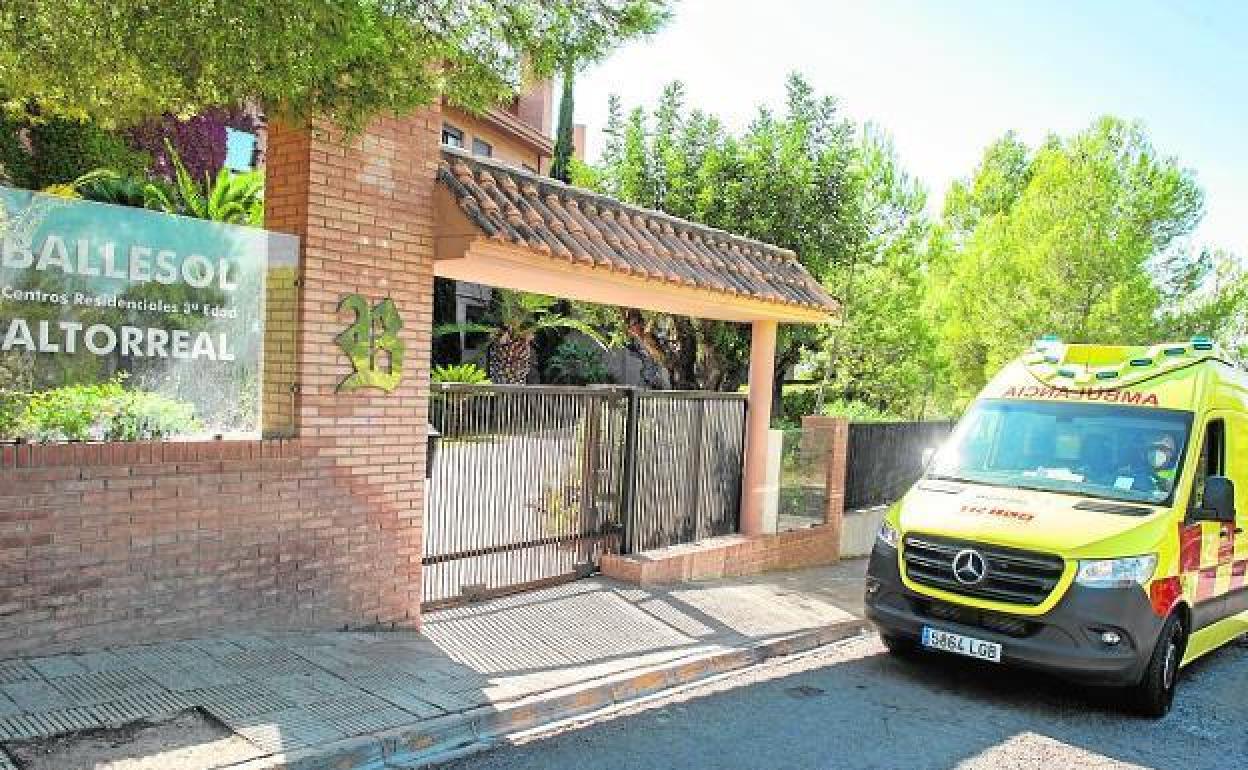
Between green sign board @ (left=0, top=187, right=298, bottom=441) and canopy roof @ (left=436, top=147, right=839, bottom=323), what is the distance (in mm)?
1331

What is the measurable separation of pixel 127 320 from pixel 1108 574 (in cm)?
623

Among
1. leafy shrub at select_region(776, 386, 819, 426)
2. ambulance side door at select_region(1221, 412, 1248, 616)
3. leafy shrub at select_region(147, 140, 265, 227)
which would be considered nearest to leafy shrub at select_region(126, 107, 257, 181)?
leafy shrub at select_region(147, 140, 265, 227)

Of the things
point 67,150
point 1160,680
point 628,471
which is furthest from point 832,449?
point 67,150

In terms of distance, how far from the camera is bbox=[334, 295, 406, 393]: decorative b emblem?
253 inches

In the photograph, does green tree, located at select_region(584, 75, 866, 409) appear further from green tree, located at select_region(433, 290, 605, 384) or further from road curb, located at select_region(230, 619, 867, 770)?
road curb, located at select_region(230, 619, 867, 770)

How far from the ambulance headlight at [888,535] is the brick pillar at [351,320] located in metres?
3.45

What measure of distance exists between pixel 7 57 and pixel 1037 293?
18.9 meters

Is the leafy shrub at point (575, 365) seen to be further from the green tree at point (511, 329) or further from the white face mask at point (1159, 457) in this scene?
the white face mask at point (1159, 457)

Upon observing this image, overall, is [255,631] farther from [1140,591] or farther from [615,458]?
[1140,591]

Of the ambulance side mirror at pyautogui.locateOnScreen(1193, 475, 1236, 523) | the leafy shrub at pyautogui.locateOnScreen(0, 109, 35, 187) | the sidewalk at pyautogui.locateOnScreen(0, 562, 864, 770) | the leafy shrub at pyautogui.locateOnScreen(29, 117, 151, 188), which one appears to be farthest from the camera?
the leafy shrub at pyautogui.locateOnScreen(29, 117, 151, 188)

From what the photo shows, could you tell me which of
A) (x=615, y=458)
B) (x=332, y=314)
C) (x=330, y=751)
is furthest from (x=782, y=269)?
(x=330, y=751)

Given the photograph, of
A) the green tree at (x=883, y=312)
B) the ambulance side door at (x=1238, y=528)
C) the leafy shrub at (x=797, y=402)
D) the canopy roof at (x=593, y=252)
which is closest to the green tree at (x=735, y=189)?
the green tree at (x=883, y=312)

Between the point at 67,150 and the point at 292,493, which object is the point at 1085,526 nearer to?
the point at 292,493

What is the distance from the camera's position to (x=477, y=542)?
7.69m
